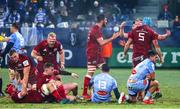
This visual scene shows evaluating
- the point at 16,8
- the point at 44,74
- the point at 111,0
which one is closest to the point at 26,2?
the point at 16,8

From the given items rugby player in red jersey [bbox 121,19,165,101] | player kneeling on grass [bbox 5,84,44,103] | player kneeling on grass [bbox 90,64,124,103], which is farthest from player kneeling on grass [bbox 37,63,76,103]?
rugby player in red jersey [bbox 121,19,165,101]

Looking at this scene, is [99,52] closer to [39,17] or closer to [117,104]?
[117,104]

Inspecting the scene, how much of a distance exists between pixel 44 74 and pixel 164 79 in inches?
375

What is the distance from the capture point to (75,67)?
106 feet

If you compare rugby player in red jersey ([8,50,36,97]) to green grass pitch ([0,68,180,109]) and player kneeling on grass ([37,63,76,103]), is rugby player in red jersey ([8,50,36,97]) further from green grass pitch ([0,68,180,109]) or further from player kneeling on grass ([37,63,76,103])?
green grass pitch ([0,68,180,109])

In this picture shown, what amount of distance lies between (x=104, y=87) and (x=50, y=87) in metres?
1.31

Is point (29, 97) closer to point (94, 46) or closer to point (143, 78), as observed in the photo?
point (143, 78)

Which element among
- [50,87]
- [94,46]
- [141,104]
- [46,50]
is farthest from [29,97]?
[94,46]

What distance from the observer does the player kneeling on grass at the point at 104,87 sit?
17094 millimetres

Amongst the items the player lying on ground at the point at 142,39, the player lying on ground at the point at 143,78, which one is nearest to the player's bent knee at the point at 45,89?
the player lying on ground at the point at 143,78

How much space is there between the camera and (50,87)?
16.9 metres

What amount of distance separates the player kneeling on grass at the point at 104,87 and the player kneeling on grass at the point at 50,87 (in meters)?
0.63

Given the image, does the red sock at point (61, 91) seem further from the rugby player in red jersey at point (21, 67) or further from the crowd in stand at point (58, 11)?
the crowd in stand at point (58, 11)

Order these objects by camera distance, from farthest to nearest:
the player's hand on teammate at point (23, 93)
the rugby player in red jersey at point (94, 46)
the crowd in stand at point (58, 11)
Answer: the crowd in stand at point (58, 11) < the rugby player in red jersey at point (94, 46) < the player's hand on teammate at point (23, 93)
